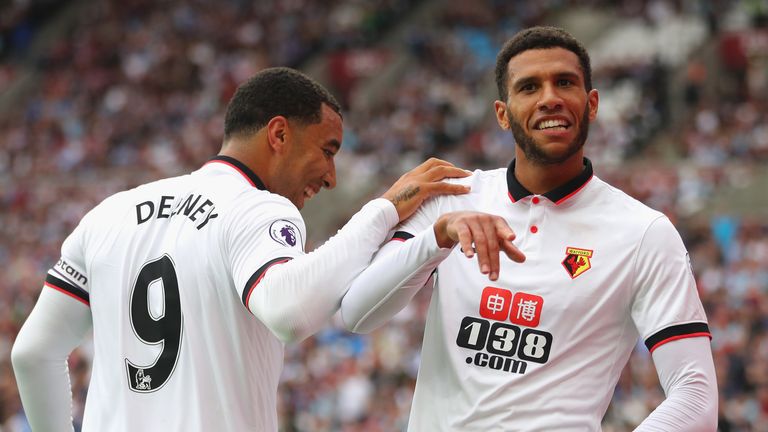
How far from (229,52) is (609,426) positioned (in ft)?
52.6

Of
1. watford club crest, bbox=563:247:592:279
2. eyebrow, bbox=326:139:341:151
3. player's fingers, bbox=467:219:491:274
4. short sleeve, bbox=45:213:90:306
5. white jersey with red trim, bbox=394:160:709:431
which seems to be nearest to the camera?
player's fingers, bbox=467:219:491:274

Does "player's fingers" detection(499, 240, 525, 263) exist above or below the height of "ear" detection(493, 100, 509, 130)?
below

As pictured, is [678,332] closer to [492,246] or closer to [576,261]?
[576,261]

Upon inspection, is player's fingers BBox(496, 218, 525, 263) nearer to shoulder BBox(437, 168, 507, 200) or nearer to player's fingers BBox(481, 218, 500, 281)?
player's fingers BBox(481, 218, 500, 281)

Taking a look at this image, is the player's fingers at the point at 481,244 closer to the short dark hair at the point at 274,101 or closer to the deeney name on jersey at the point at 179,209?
the deeney name on jersey at the point at 179,209

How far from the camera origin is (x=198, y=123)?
22.1m

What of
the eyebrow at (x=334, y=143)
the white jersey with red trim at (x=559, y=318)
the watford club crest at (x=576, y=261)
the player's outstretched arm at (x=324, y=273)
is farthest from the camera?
the eyebrow at (x=334, y=143)

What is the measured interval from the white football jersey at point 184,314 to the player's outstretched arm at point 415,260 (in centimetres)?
25

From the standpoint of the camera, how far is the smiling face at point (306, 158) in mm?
4180

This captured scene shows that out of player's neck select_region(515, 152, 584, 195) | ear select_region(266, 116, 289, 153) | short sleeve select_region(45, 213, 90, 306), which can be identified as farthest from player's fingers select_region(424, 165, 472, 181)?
short sleeve select_region(45, 213, 90, 306)

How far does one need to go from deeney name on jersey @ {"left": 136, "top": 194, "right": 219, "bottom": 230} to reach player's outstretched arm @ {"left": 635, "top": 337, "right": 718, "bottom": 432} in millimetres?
1503

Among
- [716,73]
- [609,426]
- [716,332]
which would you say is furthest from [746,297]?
[716,73]

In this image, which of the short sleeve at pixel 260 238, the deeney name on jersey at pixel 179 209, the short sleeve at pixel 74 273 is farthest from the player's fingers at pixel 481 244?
the short sleeve at pixel 74 273

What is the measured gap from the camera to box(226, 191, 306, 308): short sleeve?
3553 mm
